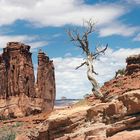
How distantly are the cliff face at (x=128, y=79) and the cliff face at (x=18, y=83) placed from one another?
67.9 m

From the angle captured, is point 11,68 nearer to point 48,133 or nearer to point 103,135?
point 48,133

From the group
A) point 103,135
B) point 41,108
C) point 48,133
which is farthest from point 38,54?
point 103,135

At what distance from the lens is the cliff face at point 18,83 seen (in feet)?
401

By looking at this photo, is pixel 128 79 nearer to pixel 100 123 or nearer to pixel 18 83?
pixel 100 123

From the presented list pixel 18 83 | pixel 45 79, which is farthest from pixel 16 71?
pixel 45 79

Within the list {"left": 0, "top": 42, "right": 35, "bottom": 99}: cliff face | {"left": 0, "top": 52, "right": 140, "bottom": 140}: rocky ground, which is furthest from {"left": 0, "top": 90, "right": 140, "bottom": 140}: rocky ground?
{"left": 0, "top": 42, "right": 35, "bottom": 99}: cliff face

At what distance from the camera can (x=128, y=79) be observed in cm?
5066

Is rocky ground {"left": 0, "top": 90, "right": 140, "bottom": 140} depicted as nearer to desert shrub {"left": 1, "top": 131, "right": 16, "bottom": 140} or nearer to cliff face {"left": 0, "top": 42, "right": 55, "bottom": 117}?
desert shrub {"left": 1, "top": 131, "right": 16, "bottom": 140}

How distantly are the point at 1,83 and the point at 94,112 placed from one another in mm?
104207

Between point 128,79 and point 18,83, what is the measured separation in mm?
78719

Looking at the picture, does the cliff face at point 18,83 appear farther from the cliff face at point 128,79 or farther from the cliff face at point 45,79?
the cliff face at point 128,79

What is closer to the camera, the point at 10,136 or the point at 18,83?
the point at 10,136

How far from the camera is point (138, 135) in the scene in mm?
19406

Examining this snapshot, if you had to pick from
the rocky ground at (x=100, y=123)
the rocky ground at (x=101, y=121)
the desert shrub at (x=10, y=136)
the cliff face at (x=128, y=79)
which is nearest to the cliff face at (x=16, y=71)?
the desert shrub at (x=10, y=136)
